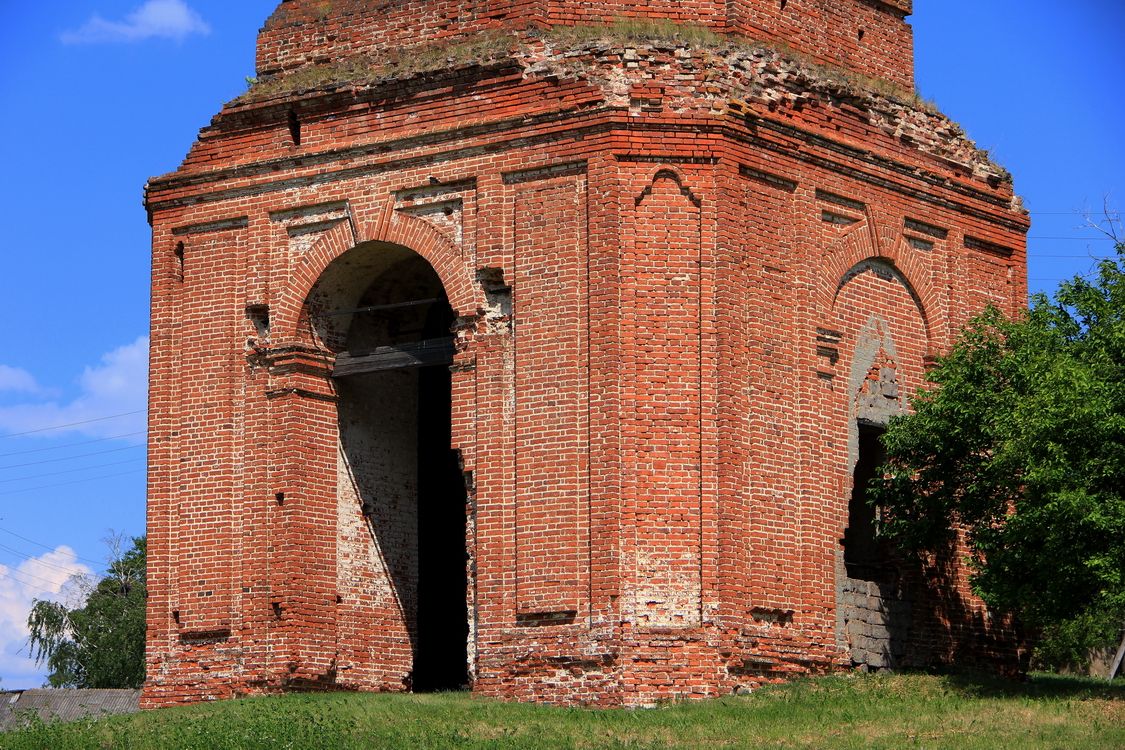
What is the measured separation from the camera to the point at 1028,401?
19.4 metres

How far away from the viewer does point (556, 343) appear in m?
20.4

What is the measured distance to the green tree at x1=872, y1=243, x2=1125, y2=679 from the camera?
61.7 ft

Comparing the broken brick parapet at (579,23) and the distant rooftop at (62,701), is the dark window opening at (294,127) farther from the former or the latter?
the distant rooftop at (62,701)

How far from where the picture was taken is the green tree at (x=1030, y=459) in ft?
61.7

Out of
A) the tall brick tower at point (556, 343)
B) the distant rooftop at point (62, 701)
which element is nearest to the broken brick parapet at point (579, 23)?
the tall brick tower at point (556, 343)

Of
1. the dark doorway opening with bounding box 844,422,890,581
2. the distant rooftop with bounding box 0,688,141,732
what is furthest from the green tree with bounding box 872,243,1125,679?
the distant rooftop with bounding box 0,688,141,732

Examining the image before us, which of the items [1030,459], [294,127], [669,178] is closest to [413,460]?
[294,127]

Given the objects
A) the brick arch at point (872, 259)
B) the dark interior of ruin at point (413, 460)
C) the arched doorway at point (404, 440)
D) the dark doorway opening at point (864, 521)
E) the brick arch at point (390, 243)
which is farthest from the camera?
the dark interior of ruin at point (413, 460)

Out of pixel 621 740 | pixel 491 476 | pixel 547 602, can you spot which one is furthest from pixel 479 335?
pixel 621 740

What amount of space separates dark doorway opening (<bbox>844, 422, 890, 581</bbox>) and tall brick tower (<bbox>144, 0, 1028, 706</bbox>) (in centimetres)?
5

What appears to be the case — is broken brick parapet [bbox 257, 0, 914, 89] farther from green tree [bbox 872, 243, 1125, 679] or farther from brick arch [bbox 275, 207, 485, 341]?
green tree [bbox 872, 243, 1125, 679]

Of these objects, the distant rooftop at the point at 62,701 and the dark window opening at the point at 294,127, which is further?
the distant rooftop at the point at 62,701

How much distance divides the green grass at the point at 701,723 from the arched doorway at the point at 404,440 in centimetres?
281

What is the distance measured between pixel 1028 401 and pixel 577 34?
6.32 metres
